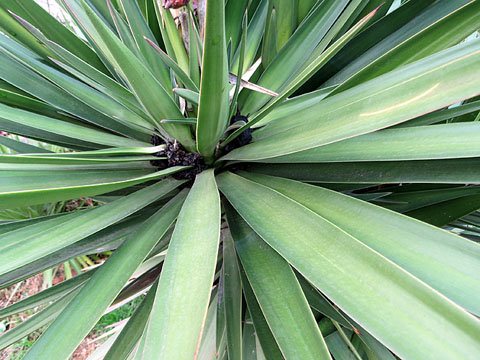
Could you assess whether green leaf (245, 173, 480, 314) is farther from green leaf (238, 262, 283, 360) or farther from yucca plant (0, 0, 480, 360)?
green leaf (238, 262, 283, 360)

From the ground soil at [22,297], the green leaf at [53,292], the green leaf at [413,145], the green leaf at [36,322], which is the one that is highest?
the green leaf at [413,145]

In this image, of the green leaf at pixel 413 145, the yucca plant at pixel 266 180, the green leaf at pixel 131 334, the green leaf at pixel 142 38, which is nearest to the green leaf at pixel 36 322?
the yucca plant at pixel 266 180

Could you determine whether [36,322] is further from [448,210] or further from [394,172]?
[448,210]

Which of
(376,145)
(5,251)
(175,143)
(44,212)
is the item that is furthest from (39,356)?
(44,212)

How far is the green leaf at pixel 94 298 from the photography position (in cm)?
46

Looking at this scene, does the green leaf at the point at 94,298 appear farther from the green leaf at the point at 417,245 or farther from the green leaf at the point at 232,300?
Result: the green leaf at the point at 417,245

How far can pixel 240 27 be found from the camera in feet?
2.64

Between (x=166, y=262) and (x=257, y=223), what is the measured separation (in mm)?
135

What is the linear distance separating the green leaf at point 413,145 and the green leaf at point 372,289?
4.7 inches

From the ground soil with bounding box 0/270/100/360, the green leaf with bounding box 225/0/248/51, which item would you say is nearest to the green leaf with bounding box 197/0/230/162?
the green leaf with bounding box 225/0/248/51

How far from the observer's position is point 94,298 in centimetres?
49

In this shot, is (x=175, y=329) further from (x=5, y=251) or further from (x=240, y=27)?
(x=240, y=27)

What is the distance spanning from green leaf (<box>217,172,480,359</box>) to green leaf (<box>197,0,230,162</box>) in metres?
0.17

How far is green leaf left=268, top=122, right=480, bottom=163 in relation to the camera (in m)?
0.40
